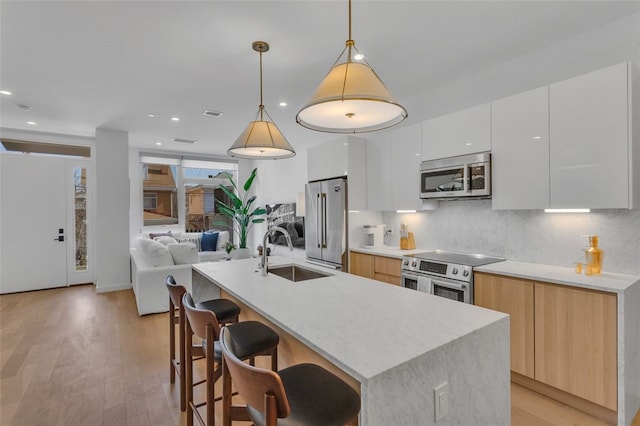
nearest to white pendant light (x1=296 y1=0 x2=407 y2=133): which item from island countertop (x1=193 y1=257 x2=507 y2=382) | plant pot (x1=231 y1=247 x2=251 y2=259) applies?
island countertop (x1=193 y1=257 x2=507 y2=382)

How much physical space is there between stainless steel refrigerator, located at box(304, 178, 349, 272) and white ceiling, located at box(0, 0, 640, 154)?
47.3 inches

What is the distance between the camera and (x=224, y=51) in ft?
8.89

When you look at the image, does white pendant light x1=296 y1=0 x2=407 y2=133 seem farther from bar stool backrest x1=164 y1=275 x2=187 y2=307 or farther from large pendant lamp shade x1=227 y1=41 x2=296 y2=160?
bar stool backrest x1=164 y1=275 x2=187 y2=307

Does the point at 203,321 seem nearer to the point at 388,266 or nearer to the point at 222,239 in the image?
the point at 388,266

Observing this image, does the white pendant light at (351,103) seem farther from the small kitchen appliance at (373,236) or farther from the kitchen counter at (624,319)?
the small kitchen appliance at (373,236)

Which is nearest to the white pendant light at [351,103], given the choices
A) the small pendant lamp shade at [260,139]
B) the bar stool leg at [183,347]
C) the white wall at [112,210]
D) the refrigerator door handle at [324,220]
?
the small pendant lamp shade at [260,139]

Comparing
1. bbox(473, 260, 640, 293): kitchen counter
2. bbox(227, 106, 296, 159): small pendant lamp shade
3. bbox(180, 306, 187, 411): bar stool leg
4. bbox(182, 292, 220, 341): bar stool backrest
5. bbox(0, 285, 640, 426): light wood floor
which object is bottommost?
bbox(0, 285, 640, 426): light wood floor

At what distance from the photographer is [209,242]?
22.4 feet

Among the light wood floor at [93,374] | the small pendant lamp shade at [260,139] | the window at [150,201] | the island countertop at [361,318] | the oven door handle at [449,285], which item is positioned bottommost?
the light wood floor at [93,374]

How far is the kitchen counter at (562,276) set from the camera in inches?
78.4

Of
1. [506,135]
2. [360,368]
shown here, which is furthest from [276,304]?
[506,135]

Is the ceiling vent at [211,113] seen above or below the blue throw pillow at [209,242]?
above

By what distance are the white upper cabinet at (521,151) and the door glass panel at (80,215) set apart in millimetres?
6710

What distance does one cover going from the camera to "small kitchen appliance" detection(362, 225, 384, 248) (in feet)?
13.2
